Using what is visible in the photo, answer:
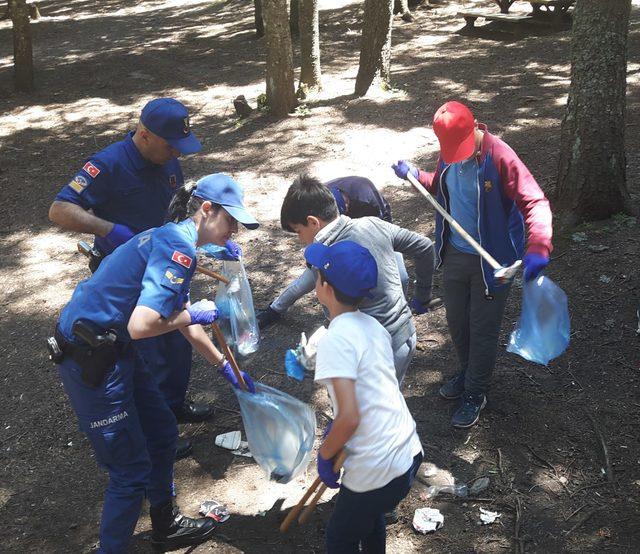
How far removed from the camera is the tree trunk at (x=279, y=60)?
8.29 meters

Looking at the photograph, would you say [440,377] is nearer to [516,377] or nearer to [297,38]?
[516,377]

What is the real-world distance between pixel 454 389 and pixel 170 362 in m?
1.71

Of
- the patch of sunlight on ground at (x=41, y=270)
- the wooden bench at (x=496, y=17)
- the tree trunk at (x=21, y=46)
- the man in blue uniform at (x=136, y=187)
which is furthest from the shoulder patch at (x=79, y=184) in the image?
the wooden bench at (x=496, y=17)

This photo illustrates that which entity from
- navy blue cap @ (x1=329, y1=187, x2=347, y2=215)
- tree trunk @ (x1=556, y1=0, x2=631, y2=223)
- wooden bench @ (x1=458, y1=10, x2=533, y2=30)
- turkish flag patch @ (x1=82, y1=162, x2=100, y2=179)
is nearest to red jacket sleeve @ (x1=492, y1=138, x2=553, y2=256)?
navy blue cap @ (x1=329, y1=187, x2=347, y2=215)

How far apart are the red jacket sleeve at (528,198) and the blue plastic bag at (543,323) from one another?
216mm

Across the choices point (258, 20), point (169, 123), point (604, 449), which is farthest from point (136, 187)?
point (258, 20)

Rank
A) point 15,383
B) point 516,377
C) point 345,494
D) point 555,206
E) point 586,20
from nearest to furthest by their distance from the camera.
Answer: point 345,494 → point 516,377 → point 15,383 → point 586,20 → point 555,206

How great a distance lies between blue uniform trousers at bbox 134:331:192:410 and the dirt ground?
11.0 inches

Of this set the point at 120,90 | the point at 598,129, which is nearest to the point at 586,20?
the point at 598,129

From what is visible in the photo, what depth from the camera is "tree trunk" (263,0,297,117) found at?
27.2ft

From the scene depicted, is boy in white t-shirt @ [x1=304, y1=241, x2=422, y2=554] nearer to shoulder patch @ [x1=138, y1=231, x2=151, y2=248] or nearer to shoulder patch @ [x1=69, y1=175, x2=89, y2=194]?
shoulder patch @ [x1=138, y1=231, x2=151, y2=248]

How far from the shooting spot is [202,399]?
4.30 meters

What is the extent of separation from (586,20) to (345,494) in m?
4.20

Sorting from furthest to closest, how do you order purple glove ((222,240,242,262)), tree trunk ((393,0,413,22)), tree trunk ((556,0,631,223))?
tree trunk ((393,0,413,22)) < tree trunk ((556,0,631,223)) < purple glove ((222,240,242,262))
